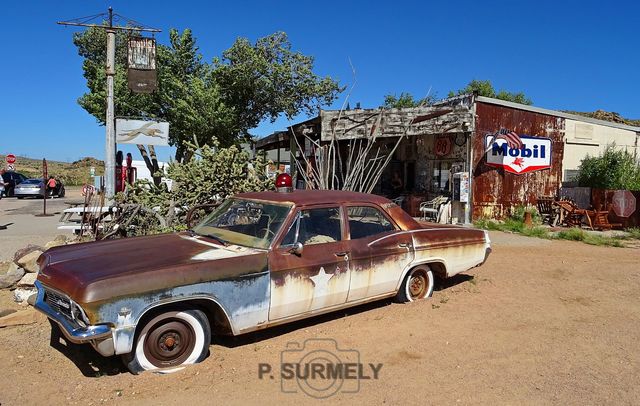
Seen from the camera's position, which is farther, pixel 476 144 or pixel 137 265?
pixel 476 144

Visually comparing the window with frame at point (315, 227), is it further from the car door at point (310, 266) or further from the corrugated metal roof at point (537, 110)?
the corrugated metal roof at point (537, 110)

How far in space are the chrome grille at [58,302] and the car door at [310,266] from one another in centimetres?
164

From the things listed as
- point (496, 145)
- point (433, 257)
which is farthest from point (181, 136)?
point (433, 257)

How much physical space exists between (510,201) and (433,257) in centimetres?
957

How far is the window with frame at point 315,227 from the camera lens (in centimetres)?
468

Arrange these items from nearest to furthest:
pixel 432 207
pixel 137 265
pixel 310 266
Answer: pixel 137 265 < pixel 310 266 < pixel 432 207

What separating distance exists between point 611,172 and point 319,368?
13666 millimetres

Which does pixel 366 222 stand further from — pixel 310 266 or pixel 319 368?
pixel 319 368

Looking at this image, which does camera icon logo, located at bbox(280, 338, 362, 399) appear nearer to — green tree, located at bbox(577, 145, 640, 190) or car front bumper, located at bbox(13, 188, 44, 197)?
green tree, located at bbox(577, 145, 640, 190)

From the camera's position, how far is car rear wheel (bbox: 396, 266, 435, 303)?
5801mm

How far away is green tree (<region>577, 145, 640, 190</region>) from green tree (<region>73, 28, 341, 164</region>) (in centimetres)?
1051

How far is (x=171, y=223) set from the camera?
825cm

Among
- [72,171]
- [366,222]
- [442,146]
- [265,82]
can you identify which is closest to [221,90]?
[265,82]

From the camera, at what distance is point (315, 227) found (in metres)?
4.92
